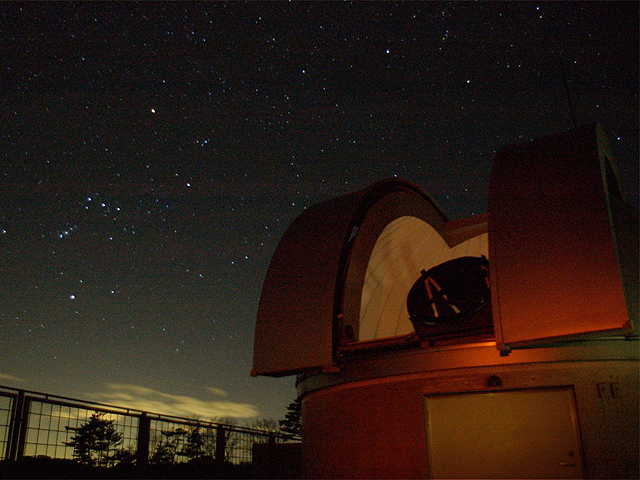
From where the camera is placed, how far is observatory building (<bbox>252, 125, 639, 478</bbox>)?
4.99 meters

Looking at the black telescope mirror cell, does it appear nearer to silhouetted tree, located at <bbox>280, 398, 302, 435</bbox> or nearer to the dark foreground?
the dark foreground

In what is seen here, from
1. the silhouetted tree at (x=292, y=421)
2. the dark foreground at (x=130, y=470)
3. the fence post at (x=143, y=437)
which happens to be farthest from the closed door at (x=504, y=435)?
the silhouetted tree at (x=292, y=421)

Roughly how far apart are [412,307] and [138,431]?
16.8 feet

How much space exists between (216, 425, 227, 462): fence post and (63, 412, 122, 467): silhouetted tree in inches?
109

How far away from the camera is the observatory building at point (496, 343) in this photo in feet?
16.4

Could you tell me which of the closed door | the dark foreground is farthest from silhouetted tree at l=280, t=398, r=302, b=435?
the closed door

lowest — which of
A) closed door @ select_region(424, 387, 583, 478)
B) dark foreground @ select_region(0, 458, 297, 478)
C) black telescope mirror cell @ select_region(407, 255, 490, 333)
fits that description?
dark foreground @ select_region(0, 458, 297, 478)

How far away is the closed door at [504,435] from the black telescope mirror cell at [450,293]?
36.8 inches

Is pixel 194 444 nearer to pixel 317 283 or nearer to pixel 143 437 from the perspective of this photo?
pixel 143 437

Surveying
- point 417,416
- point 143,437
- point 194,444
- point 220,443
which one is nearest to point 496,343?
point 417,416

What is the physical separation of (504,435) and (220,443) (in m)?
6.89

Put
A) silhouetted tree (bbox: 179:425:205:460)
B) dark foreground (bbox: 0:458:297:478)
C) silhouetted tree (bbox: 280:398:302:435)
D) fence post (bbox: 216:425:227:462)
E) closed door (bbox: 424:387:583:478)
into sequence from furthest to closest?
silhouetted tree (bbox: 280:398:302:435), fence post (bbox: 216:425:227:462), silhouetted tree (bbox: 179:425:205:460), dark foreground (bbox: 0:458:297:478), closed door (bbox: 424:387:583:478)

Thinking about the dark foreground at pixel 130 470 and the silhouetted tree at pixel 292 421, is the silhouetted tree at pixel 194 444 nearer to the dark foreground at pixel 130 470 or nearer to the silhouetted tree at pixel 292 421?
the dark foreground at pixel 130 470

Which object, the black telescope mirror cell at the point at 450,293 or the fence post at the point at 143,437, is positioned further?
the fence post at the point at 143,437
